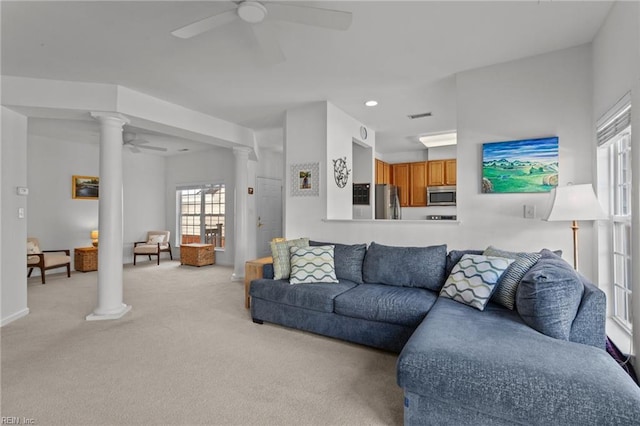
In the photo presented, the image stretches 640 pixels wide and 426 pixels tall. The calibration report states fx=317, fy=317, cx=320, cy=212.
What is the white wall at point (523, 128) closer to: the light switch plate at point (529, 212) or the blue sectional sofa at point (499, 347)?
the light switch plate at point (529, 212)

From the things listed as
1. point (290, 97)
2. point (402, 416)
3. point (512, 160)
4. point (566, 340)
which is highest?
point (290, 97)

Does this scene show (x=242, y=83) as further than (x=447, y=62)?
Yes

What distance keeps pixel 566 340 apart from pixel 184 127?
4598 mm

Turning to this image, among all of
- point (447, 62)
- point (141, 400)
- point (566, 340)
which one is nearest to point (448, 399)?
point (566, 340)

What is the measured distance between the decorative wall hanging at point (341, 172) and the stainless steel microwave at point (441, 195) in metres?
2.71

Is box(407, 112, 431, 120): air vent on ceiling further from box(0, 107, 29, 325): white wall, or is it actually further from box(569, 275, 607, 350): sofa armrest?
box(0, 107, 29, 325): white wall

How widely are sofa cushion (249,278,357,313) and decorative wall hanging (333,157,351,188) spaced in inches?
63.4

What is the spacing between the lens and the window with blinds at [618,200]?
7.61ft

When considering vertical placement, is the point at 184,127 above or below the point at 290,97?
below

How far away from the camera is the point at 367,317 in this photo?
2643 mm

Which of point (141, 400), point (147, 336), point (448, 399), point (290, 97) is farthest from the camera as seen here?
point (290, 97)

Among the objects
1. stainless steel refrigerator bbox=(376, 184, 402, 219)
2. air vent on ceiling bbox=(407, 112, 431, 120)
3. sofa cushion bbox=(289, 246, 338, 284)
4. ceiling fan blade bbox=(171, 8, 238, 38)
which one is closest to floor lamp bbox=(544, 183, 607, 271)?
sofa cushion bbox=(289, 246, 338, 284)

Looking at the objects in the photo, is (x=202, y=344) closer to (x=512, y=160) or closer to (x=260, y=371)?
(x=260, y=371)

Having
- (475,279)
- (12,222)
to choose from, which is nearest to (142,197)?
(12,222)
